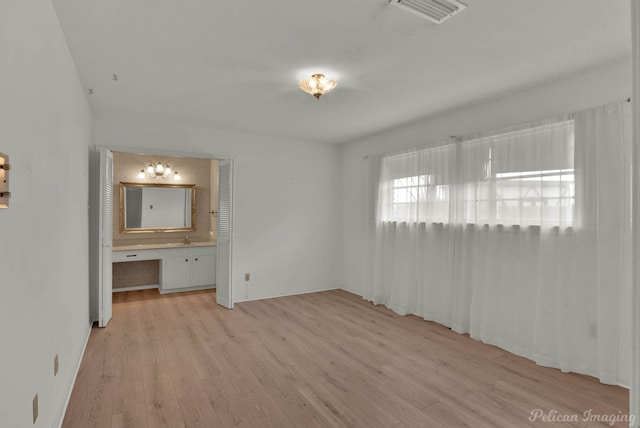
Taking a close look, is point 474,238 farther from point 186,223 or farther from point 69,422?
point 186,223

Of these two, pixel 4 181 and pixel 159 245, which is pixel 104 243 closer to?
pixel 159 245

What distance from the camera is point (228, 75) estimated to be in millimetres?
2943

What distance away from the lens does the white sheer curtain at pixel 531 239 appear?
262 cm

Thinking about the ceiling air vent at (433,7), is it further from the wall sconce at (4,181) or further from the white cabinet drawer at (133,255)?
the white cabinet drawer at (133,255)

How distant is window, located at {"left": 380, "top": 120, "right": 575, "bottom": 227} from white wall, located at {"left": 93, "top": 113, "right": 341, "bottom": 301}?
5.07 feet

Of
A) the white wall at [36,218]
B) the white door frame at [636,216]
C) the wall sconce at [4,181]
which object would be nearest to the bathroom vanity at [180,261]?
the white wall at [36,218]

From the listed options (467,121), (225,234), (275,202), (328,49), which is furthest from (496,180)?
(225,234)

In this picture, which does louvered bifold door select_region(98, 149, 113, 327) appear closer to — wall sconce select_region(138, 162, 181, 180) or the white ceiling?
the white ceiling

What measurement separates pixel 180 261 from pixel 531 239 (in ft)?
15.9

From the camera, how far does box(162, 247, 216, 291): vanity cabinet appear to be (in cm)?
541

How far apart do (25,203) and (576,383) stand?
3732 mm

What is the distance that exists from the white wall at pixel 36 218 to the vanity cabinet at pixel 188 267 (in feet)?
8.91

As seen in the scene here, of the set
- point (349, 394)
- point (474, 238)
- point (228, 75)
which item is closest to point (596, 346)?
point (474, 238)

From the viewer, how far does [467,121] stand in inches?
148
